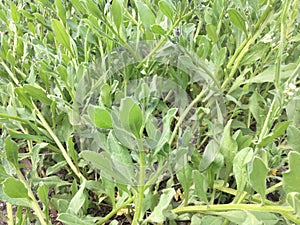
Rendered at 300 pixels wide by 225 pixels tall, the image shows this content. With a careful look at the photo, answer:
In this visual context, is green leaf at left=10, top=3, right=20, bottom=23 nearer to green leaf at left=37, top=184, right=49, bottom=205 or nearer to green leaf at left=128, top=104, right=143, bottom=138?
green leaf at left=37, top=184, right=49, bottom=205

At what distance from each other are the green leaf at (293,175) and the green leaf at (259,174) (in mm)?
25

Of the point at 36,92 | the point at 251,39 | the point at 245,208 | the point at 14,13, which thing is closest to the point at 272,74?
the point at 251,39

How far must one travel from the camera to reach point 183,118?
69cm

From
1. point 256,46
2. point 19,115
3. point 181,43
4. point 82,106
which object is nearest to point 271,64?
point 256,46

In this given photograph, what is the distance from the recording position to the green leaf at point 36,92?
75cm

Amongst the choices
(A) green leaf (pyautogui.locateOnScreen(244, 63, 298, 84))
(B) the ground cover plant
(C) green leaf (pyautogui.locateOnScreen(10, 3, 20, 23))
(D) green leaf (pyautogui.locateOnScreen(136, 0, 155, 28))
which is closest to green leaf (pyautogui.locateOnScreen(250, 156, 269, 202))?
(B) the ground cover plant

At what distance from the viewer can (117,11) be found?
2.33 ft

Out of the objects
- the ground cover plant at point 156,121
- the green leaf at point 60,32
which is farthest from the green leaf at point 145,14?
the green leaf at point 60,32

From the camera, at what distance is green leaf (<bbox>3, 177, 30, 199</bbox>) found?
575 mm

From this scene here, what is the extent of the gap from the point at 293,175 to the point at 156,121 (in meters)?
0.22

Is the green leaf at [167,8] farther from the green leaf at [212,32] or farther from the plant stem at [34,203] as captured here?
the plant stem at [34,203]

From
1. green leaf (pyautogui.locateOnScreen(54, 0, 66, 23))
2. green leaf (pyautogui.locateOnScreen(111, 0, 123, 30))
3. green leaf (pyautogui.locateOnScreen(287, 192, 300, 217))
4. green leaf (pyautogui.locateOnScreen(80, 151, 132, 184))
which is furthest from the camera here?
green leaf (pyautogui.locateOnScreen(54, 0, 66, 23))

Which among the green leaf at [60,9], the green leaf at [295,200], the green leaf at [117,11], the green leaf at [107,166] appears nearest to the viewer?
the green leaf at [295,200]

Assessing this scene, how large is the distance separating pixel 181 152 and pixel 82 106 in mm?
245
